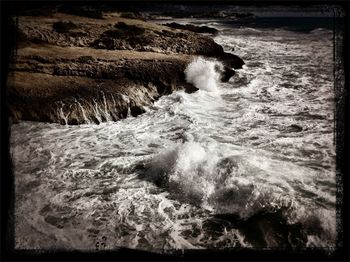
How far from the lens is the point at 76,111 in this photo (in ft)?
25.9

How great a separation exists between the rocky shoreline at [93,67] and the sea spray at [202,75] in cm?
24

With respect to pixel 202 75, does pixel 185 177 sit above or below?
below

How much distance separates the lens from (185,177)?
5.84m

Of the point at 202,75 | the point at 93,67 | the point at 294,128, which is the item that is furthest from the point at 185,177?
the point at 202,75

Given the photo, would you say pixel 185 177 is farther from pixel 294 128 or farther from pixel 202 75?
pixel 202 75

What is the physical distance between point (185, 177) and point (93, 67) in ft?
16.1

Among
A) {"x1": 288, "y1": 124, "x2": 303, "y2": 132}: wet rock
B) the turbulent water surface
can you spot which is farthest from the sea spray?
{"x1": 288, "y1": 124, "x2": 303, "y2": 132}: wet rock

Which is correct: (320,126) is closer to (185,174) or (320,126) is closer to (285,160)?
(285,160)

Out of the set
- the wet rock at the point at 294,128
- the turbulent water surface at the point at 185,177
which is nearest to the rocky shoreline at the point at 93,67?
the turbulent water surface at the point at 185,177

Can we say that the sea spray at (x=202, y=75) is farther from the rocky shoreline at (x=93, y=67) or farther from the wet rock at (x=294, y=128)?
the wet rock at (x=294, y=128)

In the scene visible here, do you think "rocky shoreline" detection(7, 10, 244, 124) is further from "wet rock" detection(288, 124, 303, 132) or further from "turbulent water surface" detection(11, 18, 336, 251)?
"wet rock" detection(288, 124, 303, 132)

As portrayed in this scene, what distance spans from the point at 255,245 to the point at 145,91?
580 cm

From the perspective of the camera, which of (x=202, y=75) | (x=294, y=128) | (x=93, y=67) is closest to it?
(x=294, y=128)

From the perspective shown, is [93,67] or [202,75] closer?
[93,67]
